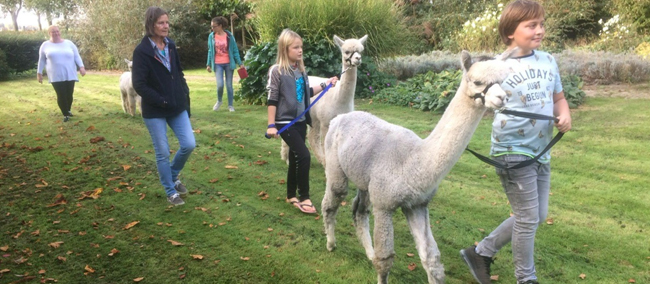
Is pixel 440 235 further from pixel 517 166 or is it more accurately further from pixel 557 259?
pixel 517 166

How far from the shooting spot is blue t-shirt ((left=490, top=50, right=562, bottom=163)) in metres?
2.79

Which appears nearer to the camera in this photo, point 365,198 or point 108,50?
point 365,198

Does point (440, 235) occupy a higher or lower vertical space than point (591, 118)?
lower

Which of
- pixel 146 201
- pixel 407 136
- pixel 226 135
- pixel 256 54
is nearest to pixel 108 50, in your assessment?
pixel 256 54

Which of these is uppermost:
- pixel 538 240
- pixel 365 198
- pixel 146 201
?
pixel 365 198

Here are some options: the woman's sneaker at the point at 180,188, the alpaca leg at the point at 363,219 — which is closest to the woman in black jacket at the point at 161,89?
the woman's sneaker at the point at 180,188

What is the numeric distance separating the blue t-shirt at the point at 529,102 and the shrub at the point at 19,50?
23561mm

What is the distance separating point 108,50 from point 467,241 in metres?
22.3

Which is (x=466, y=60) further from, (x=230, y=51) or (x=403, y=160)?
(x=230, y=51)

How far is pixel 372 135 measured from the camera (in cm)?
334

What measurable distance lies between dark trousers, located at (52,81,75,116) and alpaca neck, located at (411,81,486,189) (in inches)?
364

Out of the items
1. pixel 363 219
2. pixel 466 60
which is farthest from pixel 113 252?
pixel 466 60

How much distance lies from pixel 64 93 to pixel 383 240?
9.24 meters

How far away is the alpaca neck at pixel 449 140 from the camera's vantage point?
2.65 m
